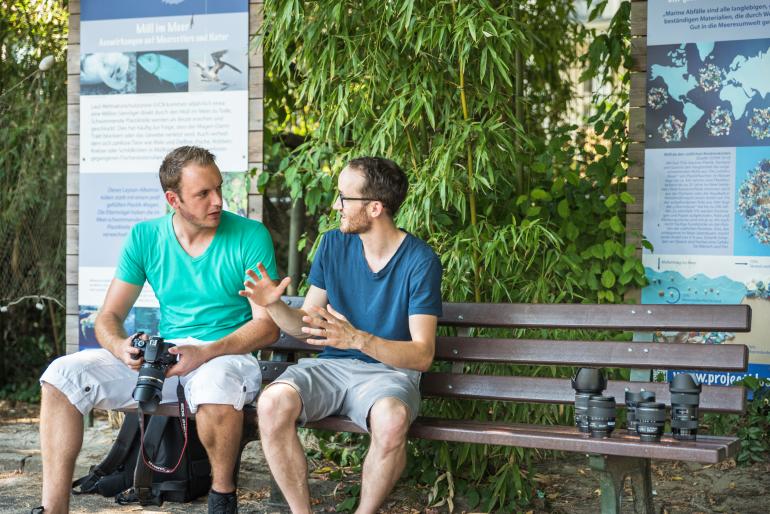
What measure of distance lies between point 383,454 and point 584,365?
0.91 metres

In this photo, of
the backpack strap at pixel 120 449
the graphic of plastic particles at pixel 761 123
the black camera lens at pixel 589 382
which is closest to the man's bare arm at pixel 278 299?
the backpack strap at pixel 120 449

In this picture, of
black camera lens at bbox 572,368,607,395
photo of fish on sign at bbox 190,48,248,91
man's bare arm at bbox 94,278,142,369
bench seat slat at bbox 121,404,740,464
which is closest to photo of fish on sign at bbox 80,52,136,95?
photo of fish on sign at bbox 190,48,248,91

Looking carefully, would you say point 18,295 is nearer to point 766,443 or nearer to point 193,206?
point 193,206

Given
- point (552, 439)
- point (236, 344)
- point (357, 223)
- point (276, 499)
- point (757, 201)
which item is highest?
point (757, 201)

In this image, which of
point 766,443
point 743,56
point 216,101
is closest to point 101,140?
point 216,101

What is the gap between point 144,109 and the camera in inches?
204

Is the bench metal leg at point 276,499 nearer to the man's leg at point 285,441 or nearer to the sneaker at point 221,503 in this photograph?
the sneaker at point 221,503

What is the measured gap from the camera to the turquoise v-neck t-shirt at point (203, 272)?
4.09m

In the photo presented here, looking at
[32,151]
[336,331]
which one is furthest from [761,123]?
[32,151]

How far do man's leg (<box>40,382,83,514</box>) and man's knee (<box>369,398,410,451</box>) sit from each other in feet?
3.74

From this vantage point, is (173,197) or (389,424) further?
(173,197)

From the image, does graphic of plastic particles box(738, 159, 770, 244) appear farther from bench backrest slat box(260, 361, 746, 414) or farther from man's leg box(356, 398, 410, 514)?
man's leg box(356, 398, 410, 514)

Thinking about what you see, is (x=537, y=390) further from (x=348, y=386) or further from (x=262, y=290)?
(x=262, y=290)

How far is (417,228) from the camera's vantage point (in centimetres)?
431
